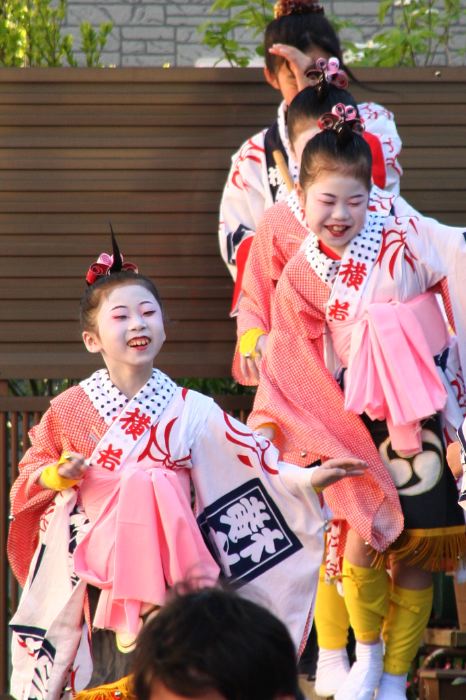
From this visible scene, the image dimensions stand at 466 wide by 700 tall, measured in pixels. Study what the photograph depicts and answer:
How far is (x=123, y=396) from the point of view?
165 inches

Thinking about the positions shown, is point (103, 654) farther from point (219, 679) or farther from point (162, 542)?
point (219, 679)

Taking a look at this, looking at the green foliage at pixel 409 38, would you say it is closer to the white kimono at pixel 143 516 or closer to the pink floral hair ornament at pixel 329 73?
the pink floral hair ornament at pixel 329 73

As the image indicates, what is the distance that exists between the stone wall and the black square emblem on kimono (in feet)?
16.0

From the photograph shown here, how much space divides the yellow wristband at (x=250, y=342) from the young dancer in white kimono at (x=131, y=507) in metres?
0.70

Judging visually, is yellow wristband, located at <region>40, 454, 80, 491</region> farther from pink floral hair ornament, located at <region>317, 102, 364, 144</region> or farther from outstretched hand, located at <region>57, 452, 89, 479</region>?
pink floral hair ornament, located at <region>317, 102, 364, 144</region>

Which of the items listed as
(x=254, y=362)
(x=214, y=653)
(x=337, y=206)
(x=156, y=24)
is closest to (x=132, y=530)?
(x=254, y=362)

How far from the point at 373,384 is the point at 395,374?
8cm

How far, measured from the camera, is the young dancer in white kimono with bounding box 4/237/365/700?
3988 millimetres

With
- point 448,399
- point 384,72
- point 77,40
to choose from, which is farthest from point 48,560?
point 77,40

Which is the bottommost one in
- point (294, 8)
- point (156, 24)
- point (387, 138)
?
point (387, 138)

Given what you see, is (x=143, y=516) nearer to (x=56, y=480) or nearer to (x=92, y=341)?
(x=56, y=480)

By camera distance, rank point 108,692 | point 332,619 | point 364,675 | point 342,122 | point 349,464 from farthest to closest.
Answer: point 332,619 < point 342,122 < point 364,675 < point 349,464 < point 108,692

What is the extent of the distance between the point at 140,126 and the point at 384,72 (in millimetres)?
1005

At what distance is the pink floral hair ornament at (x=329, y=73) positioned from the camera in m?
4.89
